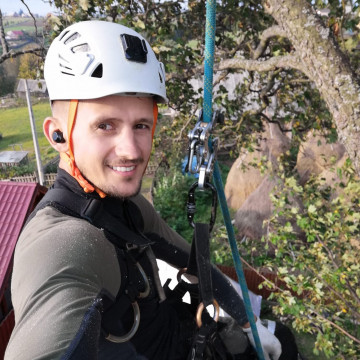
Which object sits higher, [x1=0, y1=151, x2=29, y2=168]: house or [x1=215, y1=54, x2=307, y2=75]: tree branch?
[x1=215, y1=54, x2=307, y2=75]: tree branch

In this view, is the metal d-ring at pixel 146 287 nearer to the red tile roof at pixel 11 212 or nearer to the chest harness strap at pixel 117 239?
the chest harness strap at pixel 117 239

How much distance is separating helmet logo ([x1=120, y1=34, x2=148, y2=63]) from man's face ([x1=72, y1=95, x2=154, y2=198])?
24 cm

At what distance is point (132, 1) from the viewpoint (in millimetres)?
5402

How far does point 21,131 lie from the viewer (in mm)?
38531

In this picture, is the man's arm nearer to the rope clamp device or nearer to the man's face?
the man's face

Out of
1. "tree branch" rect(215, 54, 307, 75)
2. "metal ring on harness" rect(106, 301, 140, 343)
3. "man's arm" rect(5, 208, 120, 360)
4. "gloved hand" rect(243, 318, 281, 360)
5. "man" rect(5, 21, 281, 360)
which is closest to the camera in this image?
"man's arm" rect(5, 208, 120, 360)

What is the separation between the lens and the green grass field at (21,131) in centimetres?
3103

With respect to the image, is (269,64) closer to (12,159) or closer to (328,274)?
(328,274)

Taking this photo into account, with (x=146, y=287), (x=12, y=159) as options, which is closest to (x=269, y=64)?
(x=146, y=287)

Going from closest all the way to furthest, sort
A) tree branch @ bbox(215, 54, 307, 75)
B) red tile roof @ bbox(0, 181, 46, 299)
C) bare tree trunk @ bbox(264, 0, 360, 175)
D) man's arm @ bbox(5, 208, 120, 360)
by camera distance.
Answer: man's arm @ bbox(5, 208, 120, 360), bare tree trunk @ bbox(264, 0, 360, 175), tree branch @ bbox(215, 54, 307, 75), red tile roof @ bbox(0, 181, 46, 299)

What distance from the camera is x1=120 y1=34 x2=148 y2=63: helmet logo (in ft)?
6.37

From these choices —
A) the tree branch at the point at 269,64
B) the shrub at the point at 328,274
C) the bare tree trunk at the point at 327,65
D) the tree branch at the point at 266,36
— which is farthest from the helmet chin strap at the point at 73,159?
the tree branch at the point at 266,36

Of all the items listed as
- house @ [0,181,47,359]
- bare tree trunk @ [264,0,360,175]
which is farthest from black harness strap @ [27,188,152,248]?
house @ [0,181,47,359]

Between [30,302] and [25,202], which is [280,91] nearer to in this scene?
[25,202]
